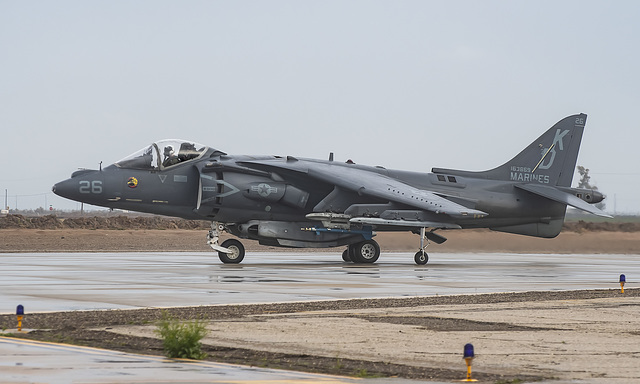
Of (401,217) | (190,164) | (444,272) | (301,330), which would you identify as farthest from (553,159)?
(301,330)

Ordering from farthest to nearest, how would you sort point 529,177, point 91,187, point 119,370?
1. point 529,177
2. point 91,187
3. point 119,370

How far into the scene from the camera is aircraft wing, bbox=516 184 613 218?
101 ft

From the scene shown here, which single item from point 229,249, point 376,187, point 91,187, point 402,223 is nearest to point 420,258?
point 402,223

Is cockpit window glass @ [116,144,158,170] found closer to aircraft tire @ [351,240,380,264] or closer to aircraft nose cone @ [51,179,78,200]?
aircraft nose cone @ [51,179,78,200]

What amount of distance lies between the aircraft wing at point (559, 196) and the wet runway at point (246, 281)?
260 centimetres

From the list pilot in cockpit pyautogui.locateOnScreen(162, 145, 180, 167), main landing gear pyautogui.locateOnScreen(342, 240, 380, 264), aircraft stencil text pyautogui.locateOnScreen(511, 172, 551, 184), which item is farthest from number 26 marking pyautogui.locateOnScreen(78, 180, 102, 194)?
aircraft stencil text pyautogui.locateOnScreen(511, 172, 551, 184)

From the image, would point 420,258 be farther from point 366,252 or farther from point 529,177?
point 529,177

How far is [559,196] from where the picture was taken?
1228 inches

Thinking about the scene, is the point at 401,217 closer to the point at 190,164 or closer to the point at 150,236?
the point at 190,164

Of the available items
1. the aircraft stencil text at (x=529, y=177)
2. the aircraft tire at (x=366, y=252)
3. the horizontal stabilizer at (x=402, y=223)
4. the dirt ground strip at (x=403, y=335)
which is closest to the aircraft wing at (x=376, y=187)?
the horizontal stabilizer at (x=402, y=223)

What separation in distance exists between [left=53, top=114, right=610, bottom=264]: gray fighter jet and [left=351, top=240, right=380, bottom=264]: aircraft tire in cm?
3

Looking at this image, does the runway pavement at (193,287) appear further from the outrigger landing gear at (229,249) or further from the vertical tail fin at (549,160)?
the vertical tail fin at (549,160)

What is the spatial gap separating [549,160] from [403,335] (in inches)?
889

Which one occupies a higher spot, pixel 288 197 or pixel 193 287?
pixel 288 197
